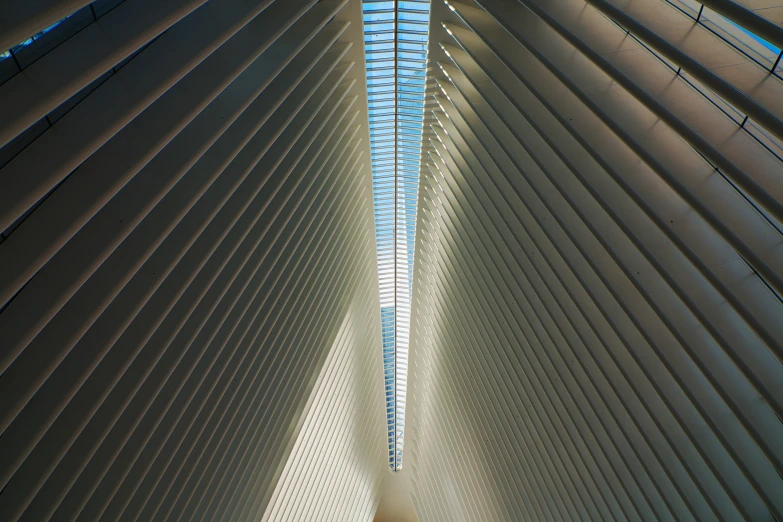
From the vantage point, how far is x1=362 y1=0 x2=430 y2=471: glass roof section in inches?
439

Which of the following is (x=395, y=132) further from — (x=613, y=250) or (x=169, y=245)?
(x=169, y=245)

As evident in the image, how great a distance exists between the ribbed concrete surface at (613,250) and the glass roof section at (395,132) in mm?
744

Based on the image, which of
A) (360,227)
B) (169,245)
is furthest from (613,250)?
(360,227)

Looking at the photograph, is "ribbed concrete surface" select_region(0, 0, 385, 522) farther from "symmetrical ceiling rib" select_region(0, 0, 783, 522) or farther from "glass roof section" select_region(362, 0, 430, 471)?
"glass roof section" select_region(362, 0, 430, 471)

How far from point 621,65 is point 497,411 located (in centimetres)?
1146

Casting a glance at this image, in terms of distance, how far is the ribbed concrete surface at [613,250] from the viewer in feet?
18.1

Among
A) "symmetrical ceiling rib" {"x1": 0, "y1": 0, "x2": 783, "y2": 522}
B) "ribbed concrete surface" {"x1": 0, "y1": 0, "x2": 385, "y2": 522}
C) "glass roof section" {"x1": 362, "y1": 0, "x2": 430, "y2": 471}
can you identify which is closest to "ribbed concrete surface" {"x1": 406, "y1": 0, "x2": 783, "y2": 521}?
"symmetrical ceiling rib" {"x1": 0, "y1": 0, "x2": 783, "y2": 522}

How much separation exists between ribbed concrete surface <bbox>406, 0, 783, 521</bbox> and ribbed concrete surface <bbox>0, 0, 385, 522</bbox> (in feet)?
9.94

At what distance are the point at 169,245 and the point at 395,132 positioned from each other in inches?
347

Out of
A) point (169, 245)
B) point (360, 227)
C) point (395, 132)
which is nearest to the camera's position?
point (169, 245)

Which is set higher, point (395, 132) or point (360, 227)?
point (395, 132)

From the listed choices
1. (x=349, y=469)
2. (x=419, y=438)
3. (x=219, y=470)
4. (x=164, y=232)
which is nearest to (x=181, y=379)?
(x=164, y=232)

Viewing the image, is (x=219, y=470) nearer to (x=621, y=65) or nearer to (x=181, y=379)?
(x=181, y=379)

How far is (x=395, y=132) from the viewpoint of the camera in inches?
578
